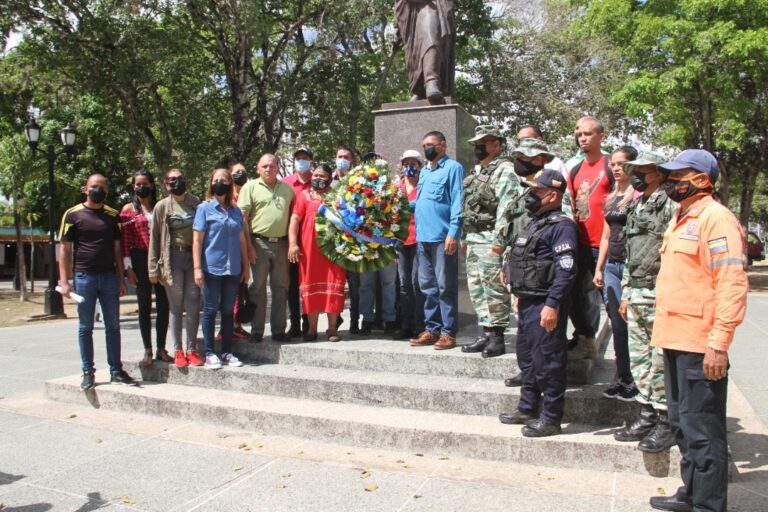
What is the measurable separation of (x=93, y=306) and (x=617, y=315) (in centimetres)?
454

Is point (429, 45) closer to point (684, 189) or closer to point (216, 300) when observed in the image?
point (216, 300)

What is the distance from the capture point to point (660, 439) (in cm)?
378

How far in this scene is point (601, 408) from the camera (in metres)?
4.33

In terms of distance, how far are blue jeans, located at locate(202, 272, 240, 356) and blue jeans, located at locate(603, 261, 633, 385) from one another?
3.31 metres

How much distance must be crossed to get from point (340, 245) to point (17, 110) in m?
21.4

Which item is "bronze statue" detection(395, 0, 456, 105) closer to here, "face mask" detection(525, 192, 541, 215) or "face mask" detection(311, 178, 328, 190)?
"face mask" detection(311, 178, 328, 190)

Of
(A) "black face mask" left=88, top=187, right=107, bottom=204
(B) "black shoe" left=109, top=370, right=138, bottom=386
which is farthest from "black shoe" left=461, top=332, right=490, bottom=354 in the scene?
(A) "black face mask" left=88, top=187, right=107, bottom=204

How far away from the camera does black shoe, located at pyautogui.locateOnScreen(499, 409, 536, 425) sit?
4.34 metres

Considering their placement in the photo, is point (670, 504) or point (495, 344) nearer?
point (670, 504)

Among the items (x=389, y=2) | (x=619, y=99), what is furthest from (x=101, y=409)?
(x=619, y=99)

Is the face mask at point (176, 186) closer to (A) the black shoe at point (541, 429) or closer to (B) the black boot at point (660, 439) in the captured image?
(A) the black shoe at point (541, 429)

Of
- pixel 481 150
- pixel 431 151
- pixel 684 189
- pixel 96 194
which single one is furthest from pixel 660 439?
pixel 96 194

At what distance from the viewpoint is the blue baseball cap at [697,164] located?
10.7 feet

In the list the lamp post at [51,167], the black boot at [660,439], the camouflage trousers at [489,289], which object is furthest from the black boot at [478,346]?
the lamp post at [51,167]
